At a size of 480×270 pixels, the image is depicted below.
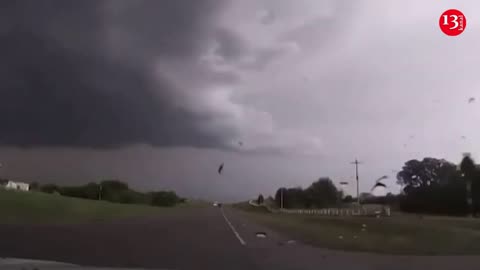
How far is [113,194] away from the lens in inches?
7018

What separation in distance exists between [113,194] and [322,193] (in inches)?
2942

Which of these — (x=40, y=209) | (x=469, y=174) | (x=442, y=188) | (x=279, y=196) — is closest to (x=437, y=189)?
(x=442, y=188)

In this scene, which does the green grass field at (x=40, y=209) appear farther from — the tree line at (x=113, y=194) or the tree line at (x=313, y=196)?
the tree line at (x=113, y=194)

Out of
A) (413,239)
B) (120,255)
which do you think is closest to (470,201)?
(413,239)

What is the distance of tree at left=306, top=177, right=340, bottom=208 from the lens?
129000 millimetres

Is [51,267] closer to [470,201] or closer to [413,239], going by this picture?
[413,239]

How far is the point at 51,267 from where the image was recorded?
884 cm

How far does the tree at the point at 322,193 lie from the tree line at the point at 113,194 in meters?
56.6

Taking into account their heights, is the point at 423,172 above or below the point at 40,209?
above

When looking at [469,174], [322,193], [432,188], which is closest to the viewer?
[469,174]

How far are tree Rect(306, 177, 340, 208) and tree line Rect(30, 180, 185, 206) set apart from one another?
56.6 metres

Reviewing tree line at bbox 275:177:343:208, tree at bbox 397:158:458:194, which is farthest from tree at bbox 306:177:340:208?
tree at bbox 397:158:458:194

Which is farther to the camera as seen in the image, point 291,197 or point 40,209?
point 291,197

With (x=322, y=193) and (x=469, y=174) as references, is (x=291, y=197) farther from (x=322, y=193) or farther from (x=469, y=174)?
(x=469, y=174)
